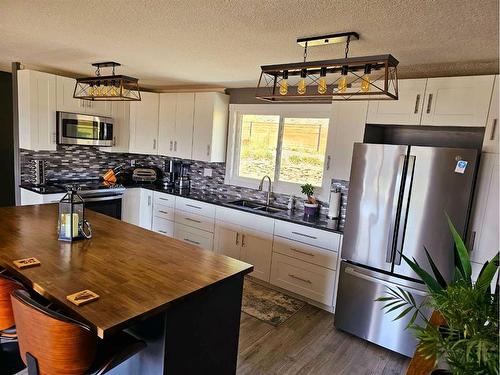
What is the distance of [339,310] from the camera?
117 inches

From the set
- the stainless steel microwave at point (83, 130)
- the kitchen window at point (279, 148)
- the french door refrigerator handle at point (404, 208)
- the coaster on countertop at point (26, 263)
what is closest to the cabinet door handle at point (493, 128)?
the french door refrigerator handle at point (404, 208)

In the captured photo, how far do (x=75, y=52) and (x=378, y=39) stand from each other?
2.61 metres

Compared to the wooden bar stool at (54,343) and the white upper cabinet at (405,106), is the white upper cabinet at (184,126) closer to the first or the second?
the white upper cabinet at (405,106)

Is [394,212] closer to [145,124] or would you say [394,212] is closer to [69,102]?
[145,124]

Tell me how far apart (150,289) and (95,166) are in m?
3.84

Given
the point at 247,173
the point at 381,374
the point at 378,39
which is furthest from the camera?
the point at 247,173

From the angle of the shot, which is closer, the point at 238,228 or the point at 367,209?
the point at 367,209

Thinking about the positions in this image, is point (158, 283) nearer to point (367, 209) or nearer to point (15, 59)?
point (367, 209)

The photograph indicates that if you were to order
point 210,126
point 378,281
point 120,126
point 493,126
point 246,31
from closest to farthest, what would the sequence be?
1. point 246,31
2. point 493,126
3. point 378,281
4. point 210,126
5. point 120,126

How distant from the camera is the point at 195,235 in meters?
4.32

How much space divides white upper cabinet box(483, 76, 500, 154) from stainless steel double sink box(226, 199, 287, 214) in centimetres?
215

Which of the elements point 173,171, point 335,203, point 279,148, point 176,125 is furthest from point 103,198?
point 335,203

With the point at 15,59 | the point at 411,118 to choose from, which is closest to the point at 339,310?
the point at 411,118

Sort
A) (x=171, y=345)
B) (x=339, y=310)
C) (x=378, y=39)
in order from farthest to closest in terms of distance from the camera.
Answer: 1. (x=339, y=310)
2. (x=378, y=39)
3. (x=171, y=345)
